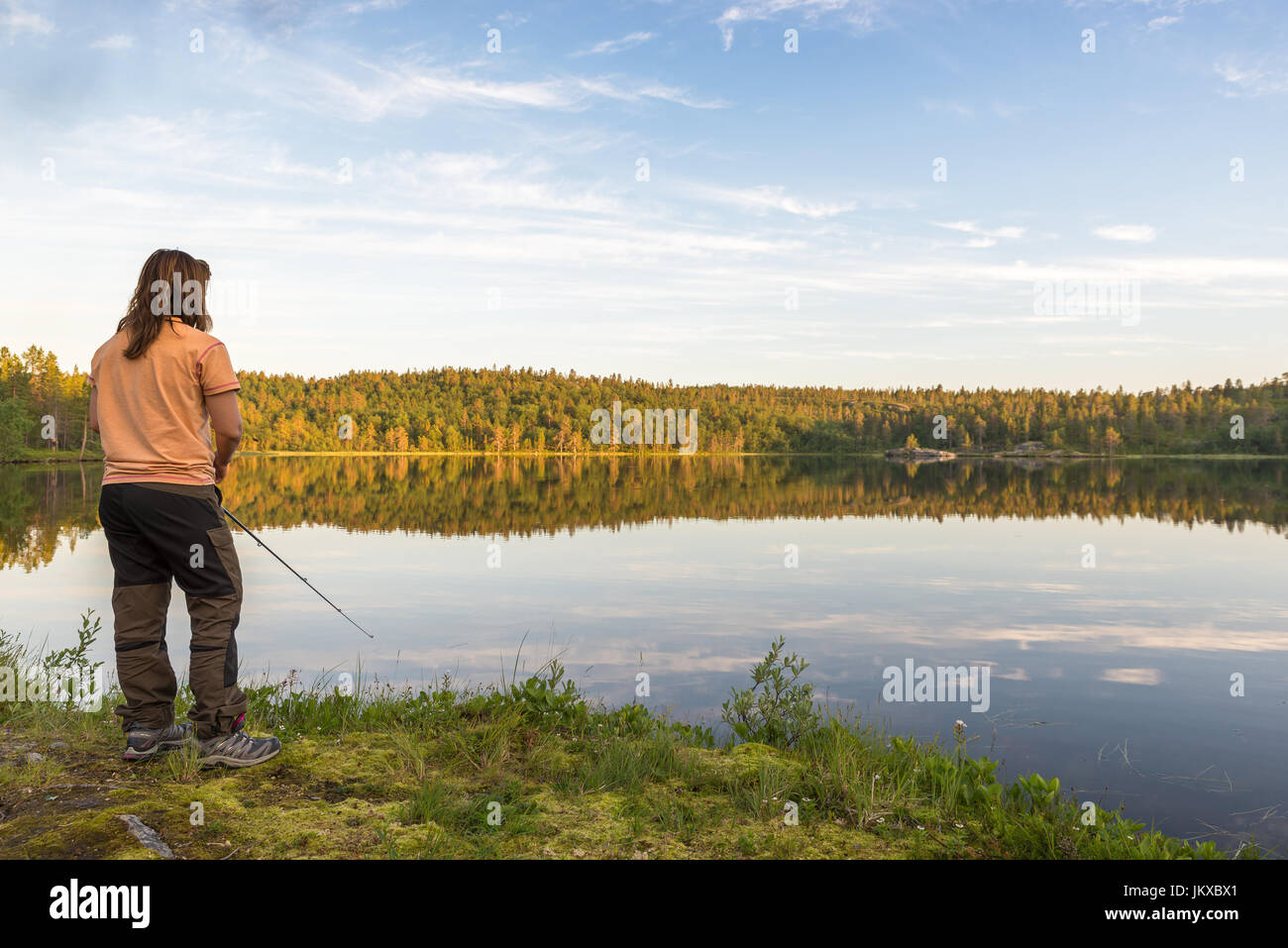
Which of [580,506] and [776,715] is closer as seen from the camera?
[776,715]

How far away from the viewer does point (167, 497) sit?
17.1 ft

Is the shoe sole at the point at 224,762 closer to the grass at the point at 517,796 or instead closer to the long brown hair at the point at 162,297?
the grass at the point at 517,796

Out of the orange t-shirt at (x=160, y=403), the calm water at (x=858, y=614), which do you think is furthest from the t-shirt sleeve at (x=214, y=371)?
the calm water at (x=858, y=614)

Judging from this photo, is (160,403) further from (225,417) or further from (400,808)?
(400,808)

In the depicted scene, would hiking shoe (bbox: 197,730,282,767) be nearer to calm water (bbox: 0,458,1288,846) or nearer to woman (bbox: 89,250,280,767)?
woman (bbox: 89,250,280,767)

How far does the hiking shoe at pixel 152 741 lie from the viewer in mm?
5559

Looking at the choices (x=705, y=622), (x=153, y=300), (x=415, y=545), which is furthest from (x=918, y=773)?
(x=415, y=545)

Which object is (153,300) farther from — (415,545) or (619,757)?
(415,545)

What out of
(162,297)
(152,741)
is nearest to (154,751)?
(152,741)

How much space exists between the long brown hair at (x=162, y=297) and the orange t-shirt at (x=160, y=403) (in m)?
0.06

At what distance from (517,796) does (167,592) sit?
2800 millimetres

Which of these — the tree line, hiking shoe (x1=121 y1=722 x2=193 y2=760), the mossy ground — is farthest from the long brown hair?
the tree line

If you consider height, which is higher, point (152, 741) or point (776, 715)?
point (152, 741)

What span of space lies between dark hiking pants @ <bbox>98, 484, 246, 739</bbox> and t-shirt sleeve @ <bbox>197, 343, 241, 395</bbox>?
67 centimetres
